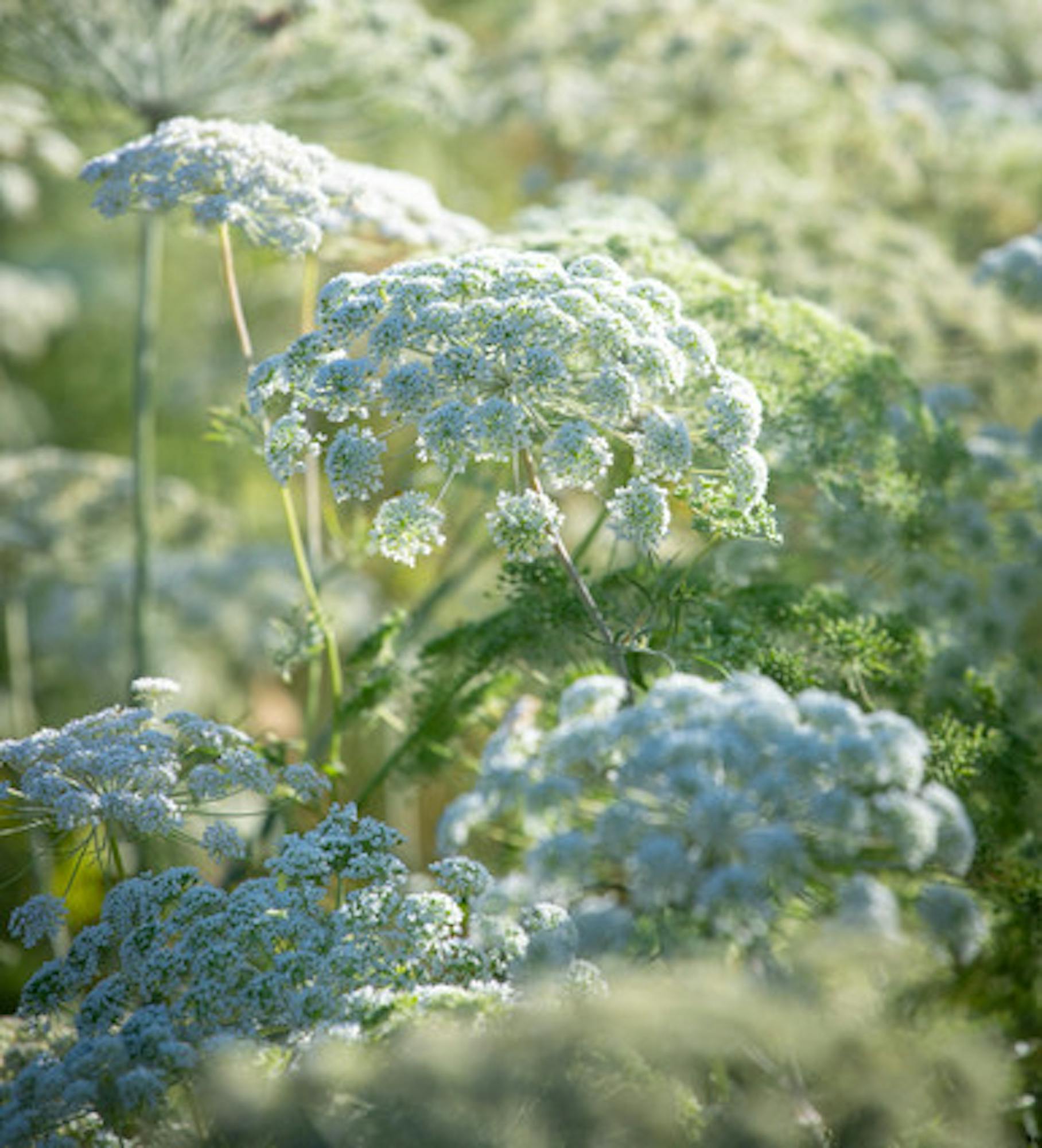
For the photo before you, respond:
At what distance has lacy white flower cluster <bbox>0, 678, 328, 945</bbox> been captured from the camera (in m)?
2.39

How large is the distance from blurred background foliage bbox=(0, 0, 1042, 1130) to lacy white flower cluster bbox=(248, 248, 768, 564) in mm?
387

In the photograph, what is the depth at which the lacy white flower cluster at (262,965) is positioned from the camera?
6.77ft

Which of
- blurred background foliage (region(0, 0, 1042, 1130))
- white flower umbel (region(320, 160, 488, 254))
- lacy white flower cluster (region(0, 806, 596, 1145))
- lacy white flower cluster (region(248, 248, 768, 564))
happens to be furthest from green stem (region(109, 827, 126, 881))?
white flower umbel (region(320, 160, 488, 254))

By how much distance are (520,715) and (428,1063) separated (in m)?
1.15

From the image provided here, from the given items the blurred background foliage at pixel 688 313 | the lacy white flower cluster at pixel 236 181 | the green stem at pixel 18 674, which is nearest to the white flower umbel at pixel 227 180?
the lacy white flower cluster at pixel 236 181

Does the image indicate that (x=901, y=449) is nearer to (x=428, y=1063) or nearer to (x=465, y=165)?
(x=428, y=1063)

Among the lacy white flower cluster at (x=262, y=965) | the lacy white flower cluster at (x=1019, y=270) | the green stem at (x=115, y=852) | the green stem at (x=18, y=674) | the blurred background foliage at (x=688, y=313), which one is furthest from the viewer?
the green stem at (x=18, y=674)

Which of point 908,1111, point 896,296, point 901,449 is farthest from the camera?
point 896,296

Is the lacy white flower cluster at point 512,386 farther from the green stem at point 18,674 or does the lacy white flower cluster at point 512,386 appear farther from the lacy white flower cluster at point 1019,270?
the green stem at point 18,674

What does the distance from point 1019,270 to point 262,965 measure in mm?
3480

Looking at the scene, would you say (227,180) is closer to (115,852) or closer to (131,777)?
(131,777)

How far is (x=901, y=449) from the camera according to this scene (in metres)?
3.44

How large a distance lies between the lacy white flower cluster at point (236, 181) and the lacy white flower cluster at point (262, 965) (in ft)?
4.99

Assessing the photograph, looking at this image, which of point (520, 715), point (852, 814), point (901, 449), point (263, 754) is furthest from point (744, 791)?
point (901, 449)
